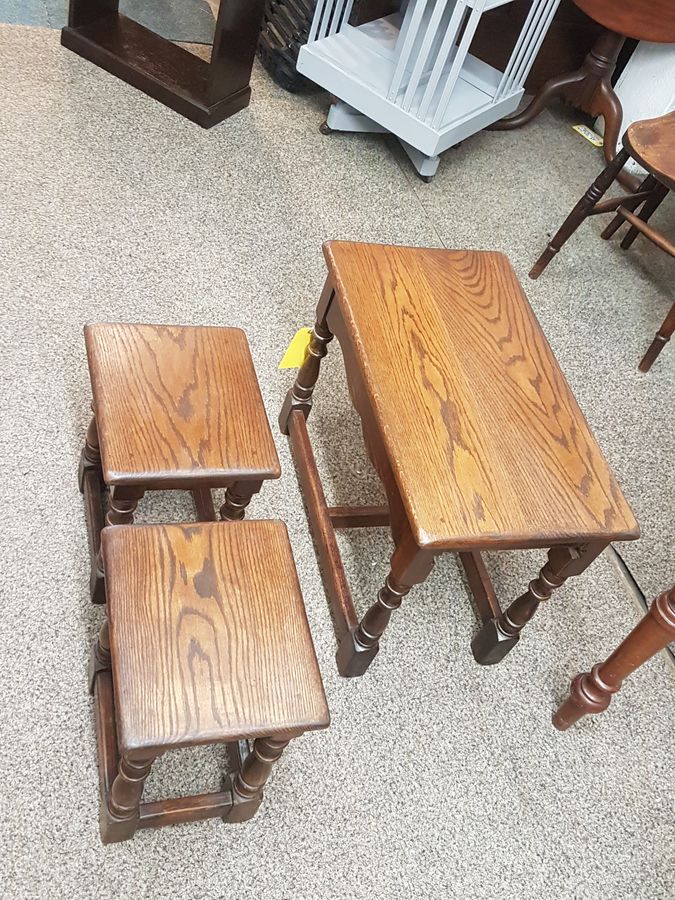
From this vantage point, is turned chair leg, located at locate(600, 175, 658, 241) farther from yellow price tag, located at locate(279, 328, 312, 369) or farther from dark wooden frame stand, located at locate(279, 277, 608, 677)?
dark wooden frame stand, located at locate(279, 277, 608, 677)

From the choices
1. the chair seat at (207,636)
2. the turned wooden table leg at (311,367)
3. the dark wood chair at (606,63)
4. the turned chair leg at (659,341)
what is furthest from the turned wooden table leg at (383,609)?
the dark wood chair at (606,63)

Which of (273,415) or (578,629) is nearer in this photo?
(578,629)

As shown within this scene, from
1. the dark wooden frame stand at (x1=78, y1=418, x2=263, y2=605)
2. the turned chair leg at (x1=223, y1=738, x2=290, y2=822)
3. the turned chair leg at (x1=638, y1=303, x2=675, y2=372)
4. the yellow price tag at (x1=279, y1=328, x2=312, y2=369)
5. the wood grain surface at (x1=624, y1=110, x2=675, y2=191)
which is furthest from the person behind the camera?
the turned chair leg at (x1=638, y1=303, x2=675, y2=372)

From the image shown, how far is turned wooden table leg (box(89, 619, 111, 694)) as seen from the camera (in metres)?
1.34

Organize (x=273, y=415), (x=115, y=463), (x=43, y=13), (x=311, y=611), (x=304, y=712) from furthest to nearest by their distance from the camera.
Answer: (x=43, y=13), (x=273, y=415), (x=311, y=611), (x=115, y=463), (x=304, y=712)

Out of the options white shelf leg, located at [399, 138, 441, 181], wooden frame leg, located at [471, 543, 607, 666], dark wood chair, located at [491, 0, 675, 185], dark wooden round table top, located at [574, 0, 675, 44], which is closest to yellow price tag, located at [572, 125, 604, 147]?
dark wood chair, located at [491, 0, 675, 185]

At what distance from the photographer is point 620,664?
151 centimetres

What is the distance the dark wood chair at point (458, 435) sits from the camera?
4.28 feet

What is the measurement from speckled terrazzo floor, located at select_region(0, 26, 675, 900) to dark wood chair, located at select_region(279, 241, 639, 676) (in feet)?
0.48

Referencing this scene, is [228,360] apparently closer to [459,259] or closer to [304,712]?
[459,259]

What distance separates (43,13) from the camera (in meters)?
2.91

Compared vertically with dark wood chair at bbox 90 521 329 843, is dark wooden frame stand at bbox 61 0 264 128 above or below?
below

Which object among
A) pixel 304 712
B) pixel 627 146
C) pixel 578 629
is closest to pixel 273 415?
pixel 578 629

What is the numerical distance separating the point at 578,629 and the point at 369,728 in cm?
54
